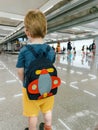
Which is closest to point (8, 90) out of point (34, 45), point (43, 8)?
point (34, 45)

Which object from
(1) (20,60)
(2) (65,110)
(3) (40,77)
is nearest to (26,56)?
(1) (20,60)

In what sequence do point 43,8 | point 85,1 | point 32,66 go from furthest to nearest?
point 43,8, point 85,1, point 32,66

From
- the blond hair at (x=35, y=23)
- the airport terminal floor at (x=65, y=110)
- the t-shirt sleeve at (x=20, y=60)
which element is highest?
the blond hair at (x=35, y=23)

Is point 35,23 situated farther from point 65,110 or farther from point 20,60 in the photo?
point 65,110

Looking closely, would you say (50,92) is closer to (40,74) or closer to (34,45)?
(40,74)

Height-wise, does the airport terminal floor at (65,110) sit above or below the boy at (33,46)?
below

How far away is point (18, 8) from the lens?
25.8 feet

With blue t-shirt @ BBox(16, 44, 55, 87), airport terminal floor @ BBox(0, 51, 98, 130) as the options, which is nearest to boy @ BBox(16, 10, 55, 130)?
blue t-shirt @ BBox(16, 44, 55, 87)

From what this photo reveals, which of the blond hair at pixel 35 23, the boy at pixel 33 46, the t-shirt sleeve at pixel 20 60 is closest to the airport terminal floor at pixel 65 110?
the boy at pixel 33 46

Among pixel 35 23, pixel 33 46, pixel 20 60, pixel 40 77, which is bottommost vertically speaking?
pixel 40 77

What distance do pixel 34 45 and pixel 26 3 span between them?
6672 millimetres

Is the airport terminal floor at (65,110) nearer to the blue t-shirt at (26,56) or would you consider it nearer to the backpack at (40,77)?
the backpack at (40,77)

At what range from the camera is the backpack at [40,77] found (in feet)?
3.59

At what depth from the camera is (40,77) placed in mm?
1120
